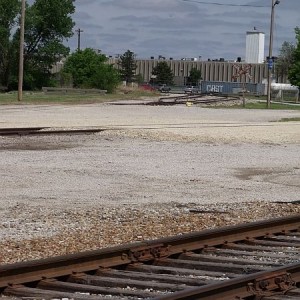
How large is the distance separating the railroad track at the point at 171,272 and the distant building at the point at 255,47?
160 meters

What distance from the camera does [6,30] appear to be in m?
106

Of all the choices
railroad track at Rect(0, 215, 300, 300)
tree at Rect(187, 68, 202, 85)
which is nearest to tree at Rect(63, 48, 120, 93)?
tree at Rect(187, 68, 202, 85)

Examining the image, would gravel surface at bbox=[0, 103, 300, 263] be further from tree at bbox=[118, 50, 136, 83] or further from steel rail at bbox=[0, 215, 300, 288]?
tree at bbox=[118, 50, 136, 83]

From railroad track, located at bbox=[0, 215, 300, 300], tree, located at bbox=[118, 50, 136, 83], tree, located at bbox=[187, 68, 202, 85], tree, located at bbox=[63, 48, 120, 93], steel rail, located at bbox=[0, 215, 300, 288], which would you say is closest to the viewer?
railroad track, located at bbox=[0, 215, 300, 300]

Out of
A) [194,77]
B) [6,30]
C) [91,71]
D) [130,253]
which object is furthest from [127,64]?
[130,253]

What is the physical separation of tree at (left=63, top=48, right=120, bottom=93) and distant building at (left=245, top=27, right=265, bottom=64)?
190ft

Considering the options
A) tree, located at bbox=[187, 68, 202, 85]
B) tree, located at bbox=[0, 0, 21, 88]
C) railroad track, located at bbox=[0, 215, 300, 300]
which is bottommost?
tree, located at bbox=[187, 68, 202, 85]

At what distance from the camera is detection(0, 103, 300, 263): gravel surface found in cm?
1255

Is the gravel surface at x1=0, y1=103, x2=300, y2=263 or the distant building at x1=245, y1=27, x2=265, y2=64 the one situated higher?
the distant building at x1=245, y1=27, x2=265, y2=64

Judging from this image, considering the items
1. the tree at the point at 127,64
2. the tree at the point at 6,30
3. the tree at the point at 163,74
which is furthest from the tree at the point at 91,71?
the tree at the point at 163,74

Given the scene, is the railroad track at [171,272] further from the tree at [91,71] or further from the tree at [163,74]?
the tree at [163,74]

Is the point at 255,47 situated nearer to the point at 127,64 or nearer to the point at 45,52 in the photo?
the point at 127,64

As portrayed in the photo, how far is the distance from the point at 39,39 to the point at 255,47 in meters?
73.4

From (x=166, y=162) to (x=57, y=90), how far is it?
6259cm
